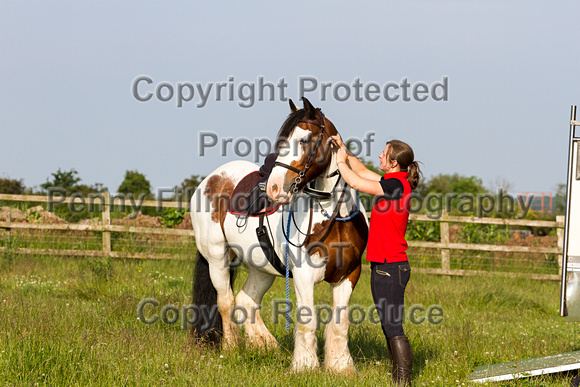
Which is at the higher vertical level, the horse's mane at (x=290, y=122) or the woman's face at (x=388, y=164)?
the horse's mane at (x=290, y=122)

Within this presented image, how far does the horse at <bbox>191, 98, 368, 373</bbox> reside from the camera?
4.29 metres

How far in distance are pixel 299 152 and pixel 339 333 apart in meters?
1.66

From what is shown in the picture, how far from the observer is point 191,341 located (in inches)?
222

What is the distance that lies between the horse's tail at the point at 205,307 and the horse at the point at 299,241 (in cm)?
1

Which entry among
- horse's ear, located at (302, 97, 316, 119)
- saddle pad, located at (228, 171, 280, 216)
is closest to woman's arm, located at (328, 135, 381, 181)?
horse's ear, located at (302, 97, 316, 119)

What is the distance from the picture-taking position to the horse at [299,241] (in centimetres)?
429

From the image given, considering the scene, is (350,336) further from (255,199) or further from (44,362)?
(44,362)

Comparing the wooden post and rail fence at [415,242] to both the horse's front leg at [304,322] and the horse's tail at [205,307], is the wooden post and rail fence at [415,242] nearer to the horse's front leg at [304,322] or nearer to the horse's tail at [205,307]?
the horse's tail at [205,307]

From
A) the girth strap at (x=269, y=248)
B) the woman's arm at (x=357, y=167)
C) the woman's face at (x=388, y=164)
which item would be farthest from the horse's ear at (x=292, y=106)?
the girth strap at (x=269, y=248)

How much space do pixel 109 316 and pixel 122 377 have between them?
99.8 inches

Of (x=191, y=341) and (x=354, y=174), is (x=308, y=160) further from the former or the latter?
(x=191, y=341)

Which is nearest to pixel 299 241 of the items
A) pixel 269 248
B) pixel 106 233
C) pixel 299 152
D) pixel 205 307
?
pixel 269 248

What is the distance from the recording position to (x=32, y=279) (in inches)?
392

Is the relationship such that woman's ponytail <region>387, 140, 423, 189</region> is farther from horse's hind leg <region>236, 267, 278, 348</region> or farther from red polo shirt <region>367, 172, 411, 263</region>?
horse's hind leg <region>236, 267, 278, 348</region>
